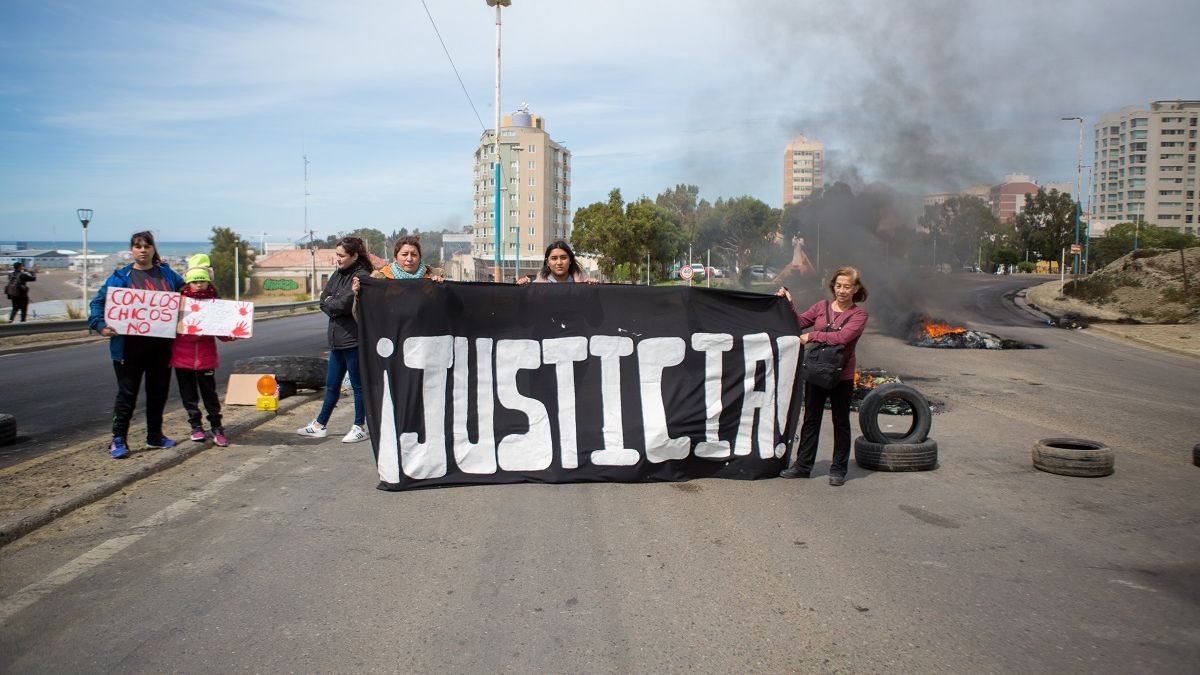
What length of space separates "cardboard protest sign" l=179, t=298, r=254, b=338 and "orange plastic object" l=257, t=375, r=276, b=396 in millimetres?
2091

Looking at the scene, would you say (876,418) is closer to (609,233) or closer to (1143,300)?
(1143,300)

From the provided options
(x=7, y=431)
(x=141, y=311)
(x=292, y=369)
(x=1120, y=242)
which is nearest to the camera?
(x=141, y=311)

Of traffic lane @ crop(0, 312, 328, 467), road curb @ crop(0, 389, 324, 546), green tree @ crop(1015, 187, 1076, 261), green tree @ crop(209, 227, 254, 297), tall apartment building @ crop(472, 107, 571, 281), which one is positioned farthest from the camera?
tall apartment building @ crop(472, 107, 571, 281)

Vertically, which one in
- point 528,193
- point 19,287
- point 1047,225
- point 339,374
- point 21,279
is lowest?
point 339,374

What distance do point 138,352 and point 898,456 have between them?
21.0ft

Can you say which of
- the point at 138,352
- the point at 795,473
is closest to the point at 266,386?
the point at 138,352

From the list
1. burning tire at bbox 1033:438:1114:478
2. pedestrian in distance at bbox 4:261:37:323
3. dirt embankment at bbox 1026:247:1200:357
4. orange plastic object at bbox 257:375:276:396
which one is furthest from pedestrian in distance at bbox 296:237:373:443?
dirt embankment at bbox 1026:247:1200:357

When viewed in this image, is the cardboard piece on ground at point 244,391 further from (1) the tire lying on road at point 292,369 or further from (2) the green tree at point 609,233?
(2) the green tree at point 609,233

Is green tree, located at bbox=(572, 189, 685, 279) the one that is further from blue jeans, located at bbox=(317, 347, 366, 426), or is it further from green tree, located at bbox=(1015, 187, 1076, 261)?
blue jeans, located at bbox=(317, 347, 366, 426)

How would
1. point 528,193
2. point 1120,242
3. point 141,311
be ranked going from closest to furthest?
point 141,311
point 1120,242
point 528,193

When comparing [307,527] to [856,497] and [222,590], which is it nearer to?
[222,590]

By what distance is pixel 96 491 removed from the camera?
5727 millimetres

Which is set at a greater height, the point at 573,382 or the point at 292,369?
the point at 573,382

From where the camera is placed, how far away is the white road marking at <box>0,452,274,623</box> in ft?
13.0
